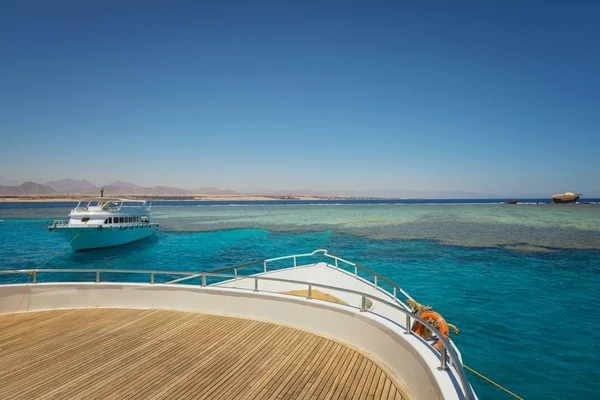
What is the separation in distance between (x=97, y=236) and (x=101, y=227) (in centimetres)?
104

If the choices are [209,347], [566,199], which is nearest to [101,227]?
[209,347]

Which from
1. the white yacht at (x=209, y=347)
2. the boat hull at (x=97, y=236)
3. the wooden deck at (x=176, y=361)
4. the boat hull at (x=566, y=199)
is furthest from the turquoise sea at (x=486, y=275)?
the boat hull at (x=566, y=199)

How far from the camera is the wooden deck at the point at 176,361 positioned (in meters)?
5.02

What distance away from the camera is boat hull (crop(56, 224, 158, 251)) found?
113 feet

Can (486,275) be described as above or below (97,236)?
below

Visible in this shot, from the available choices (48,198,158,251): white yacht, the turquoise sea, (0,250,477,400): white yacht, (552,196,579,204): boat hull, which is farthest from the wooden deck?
(552,196,579,204): boat hull

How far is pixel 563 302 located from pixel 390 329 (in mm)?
15190

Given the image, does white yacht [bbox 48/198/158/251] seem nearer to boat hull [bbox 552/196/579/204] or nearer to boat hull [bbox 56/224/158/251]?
boat hull [bbox 56/224/158/251]

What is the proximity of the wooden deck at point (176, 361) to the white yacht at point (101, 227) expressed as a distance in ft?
102

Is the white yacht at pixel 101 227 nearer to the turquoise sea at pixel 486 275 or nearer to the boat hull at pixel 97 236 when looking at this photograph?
the boat hull at pixel 97 236

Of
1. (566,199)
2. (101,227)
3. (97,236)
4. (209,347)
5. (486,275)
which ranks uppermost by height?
(566,199)

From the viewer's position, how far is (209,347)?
656cm

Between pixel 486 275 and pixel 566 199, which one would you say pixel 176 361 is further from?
pixel 566 199

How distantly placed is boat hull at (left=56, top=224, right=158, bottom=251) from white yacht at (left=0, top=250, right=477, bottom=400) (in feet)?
98.0
